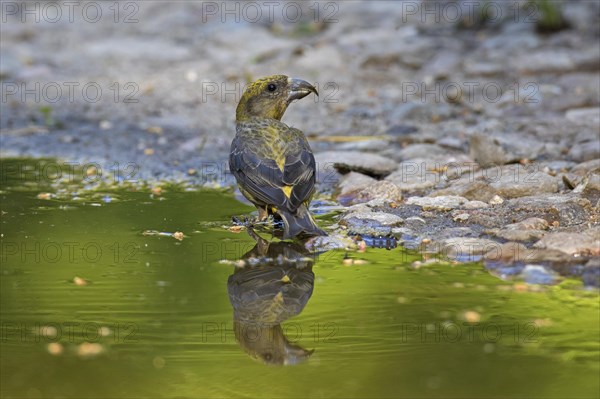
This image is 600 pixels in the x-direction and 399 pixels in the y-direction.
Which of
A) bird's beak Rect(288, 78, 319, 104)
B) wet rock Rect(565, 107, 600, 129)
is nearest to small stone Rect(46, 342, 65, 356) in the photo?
bird's beak Rect(288, 78, 319, 104)

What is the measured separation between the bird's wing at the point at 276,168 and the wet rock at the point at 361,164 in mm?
938

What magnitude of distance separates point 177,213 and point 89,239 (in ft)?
2.48

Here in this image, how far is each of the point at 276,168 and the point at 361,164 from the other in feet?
4.64

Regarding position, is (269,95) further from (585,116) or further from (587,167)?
(585,116)

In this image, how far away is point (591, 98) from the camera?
8.74m

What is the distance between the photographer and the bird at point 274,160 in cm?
566

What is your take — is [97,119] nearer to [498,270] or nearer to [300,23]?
[300,23]

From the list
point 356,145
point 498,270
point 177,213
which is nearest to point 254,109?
point 177,213

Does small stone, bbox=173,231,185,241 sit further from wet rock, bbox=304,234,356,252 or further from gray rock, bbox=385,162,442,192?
gray rock, bbox=385,162,442,192

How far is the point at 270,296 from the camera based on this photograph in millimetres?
4668

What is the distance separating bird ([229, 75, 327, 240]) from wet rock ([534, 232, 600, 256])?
3.84 ft

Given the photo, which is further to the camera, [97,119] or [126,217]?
[97,119]

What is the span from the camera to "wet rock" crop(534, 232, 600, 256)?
497 cm

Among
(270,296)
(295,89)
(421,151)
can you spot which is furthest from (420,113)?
(270,296)
